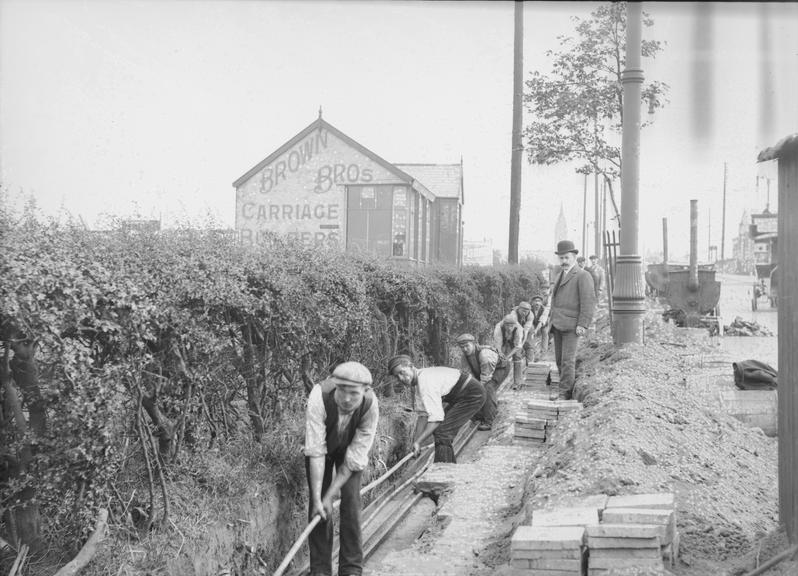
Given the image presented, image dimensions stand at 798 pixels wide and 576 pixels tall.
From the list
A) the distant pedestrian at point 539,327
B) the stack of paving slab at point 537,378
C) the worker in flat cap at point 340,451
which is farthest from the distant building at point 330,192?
the worker in flat cap at point 340,451

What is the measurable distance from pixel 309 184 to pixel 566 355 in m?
22.9

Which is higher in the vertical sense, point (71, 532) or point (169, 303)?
point (169, 303)

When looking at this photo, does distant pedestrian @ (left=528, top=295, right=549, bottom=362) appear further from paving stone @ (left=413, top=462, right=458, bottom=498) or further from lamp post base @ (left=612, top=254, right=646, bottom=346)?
paving stone @ (left=413, top=462, right=458, bottom=498)

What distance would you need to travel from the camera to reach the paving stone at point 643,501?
4.82 m

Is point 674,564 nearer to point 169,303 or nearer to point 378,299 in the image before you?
point 169,303

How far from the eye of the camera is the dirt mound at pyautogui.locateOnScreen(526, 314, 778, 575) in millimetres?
5277

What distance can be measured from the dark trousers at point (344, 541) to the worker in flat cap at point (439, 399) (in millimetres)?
2200

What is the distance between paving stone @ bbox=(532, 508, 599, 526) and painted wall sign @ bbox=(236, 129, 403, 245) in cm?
2635

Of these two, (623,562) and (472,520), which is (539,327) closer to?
(472,520)

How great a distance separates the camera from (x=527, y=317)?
14.6 m

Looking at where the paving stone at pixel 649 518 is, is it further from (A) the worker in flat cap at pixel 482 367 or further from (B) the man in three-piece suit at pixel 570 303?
(A) the worker in flat cap at pixel 482 367

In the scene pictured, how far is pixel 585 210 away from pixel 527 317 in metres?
57.3

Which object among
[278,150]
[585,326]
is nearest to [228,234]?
[585,326]

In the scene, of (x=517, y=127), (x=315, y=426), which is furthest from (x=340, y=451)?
(x=517, y=127)
